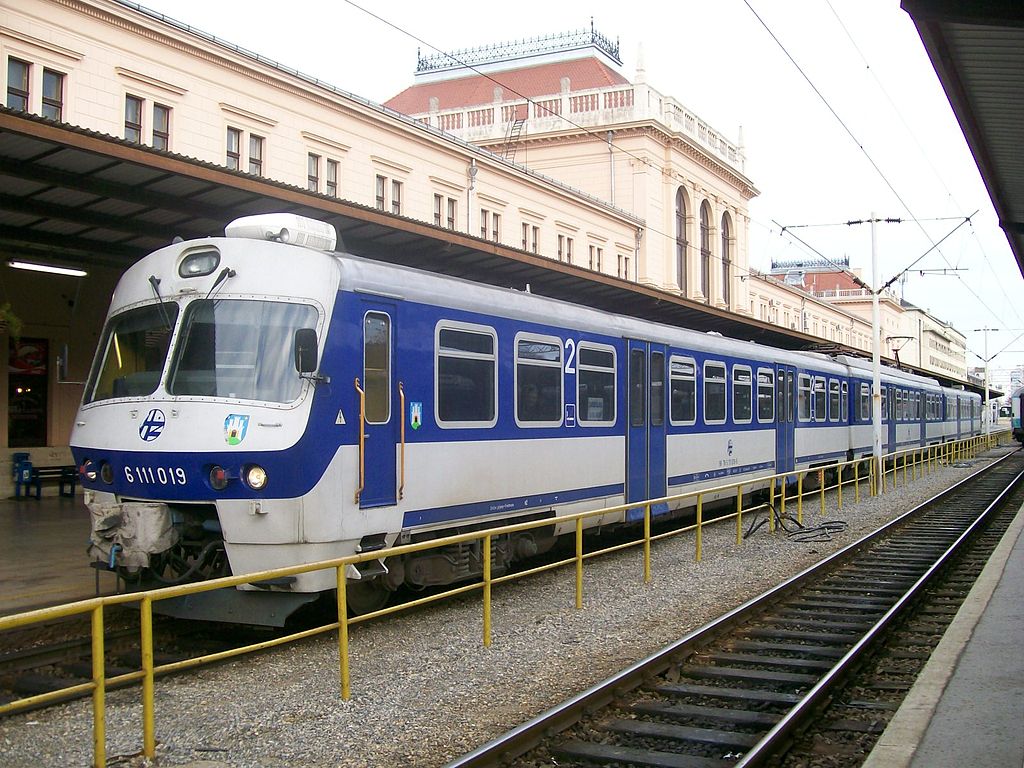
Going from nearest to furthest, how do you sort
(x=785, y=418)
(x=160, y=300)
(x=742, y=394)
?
(x=160, y=300) → (x=742, y=394) → (x=785, y=418)

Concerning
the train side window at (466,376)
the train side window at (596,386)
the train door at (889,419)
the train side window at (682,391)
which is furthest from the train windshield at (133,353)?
the train door at (889,419)

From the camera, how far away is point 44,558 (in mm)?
12125

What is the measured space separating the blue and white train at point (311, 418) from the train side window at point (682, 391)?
304cm

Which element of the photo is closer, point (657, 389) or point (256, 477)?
point (256, 477)

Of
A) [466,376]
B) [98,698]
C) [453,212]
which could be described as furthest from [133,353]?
[453,212]

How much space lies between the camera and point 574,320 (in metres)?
12.6

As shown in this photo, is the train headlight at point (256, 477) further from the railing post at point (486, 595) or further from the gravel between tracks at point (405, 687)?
the railing post at point (486, 595)

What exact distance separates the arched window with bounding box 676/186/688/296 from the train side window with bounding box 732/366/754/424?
Result: 33.5m

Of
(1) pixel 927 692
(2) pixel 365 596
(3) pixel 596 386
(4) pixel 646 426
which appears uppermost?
(3) pixel 596 386

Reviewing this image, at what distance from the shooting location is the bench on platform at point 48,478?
60.6ft

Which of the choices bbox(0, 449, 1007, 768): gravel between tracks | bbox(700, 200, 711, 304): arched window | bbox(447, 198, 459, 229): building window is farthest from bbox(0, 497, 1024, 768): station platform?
bbox(700, 200, 711, 304): arched window

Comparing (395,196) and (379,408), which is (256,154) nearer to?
(395,196)

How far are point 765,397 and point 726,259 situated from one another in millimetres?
40263

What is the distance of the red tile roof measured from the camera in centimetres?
5475
